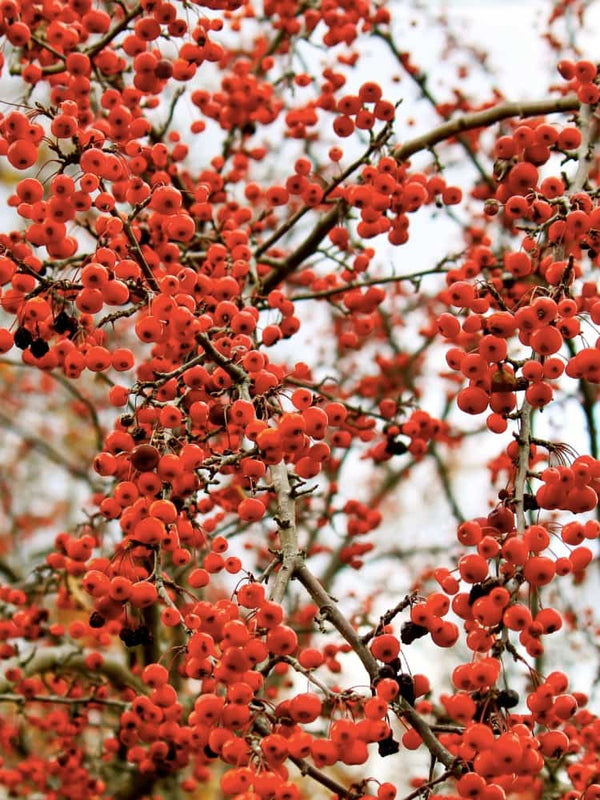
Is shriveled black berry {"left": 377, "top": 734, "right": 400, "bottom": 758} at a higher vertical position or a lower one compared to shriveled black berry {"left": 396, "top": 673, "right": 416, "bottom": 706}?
lower

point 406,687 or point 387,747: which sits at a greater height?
point 406,687

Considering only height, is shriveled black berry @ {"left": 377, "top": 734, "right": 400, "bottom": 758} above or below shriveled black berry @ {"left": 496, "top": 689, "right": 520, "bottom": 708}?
below

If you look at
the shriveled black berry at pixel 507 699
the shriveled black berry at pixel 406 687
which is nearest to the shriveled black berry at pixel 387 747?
the shriveled black berry at pixel 406 687

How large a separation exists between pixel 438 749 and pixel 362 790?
447mm

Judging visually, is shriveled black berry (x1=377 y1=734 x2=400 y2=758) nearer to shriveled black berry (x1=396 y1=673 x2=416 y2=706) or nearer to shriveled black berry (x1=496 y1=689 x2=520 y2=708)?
shriveled black berry (x1=396 y1=673 x2=416 y2=706)

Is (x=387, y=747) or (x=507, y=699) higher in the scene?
(x=507, y=699)

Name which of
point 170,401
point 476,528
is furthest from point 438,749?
Result: point 170,401

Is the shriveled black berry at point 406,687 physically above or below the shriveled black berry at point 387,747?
above

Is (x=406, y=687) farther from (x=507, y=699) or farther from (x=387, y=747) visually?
(x=507, y=699)

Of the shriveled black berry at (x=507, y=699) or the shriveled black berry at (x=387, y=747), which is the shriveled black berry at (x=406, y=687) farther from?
the shriveled black berry at (x=507, y=699)

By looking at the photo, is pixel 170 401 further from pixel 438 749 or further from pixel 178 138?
pixel 178 138

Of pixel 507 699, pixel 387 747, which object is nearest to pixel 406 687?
pixel 387 747

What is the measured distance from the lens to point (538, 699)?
7.39 feet

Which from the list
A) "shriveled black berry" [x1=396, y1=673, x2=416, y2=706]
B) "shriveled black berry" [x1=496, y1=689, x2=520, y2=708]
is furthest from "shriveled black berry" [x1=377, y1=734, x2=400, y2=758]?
"shriveled black berry" [x1=496, y1=689, x2=520, y2=708]
